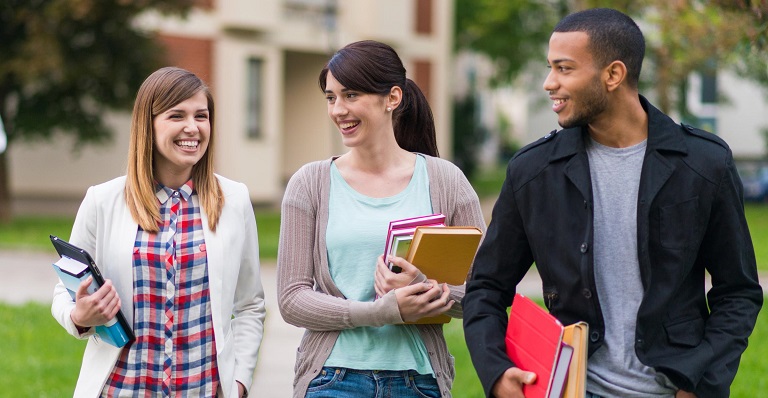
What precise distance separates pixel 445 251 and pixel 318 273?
51 cm

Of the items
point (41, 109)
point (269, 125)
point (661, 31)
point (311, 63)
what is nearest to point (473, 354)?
point (661, 31)

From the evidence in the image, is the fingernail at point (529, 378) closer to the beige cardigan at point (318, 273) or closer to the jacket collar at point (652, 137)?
the jacket collar at point (652, 137)

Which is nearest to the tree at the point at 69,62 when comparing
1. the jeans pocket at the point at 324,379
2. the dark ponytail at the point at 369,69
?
the dark ponytail at the point at 369,69

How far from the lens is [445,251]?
3.72 meters

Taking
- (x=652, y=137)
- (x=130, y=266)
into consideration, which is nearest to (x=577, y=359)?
(x=652, y=137)

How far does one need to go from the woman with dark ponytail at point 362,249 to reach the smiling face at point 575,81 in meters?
0.84

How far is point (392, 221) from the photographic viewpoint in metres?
3.84

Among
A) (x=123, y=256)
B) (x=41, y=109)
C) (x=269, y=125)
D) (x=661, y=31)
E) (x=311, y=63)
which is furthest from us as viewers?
(x=311, y=63)

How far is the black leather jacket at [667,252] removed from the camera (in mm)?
3186

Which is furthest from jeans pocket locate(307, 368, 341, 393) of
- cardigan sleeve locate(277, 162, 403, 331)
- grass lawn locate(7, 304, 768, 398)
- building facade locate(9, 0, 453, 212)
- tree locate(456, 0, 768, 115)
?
building facade locate(9, 0, 453, 212)

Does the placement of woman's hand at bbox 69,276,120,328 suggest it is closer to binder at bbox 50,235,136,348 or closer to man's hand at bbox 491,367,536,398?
binder at bbox 50,235,136,348

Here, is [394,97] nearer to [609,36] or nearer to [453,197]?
[453,197]

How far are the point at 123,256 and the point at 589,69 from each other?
162cm

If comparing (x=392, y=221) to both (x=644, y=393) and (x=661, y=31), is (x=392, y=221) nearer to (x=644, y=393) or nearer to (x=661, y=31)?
(x=644, y=393)
